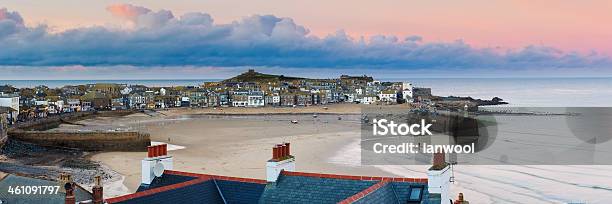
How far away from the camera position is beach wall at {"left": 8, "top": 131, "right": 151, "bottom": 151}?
141ft

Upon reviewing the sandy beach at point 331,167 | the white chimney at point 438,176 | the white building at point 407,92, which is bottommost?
the sandy beach at point 331,167

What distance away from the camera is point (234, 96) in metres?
113

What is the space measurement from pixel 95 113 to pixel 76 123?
14769mm

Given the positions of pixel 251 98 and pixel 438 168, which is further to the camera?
pixel 251 98

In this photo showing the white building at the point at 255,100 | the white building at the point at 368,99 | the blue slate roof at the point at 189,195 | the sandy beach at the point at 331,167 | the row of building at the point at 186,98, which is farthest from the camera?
the white building at the point at 368,99

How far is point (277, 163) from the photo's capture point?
38.6 ft

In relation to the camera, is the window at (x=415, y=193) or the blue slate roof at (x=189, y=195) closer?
the blue slate roof at (x=189, y=195)

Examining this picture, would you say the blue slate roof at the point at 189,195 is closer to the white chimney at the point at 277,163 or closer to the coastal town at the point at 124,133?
the coastal town at the point at 124,133

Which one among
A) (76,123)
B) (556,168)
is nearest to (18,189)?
(556,168)

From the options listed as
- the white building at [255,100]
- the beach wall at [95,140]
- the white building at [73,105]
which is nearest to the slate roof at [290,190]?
the beach wall at [95,140]

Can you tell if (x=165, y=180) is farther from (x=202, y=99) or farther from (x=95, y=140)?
(x=202, y=99)

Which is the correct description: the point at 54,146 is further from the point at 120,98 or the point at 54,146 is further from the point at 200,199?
the point at 120,98

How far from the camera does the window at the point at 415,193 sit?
10898 millimetres

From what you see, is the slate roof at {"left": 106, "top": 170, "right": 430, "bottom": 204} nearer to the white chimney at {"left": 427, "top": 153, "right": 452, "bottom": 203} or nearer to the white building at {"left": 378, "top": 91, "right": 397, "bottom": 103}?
the white chimney at {"left": 427, "top": 153, "right": 452, "bottom": 203}
